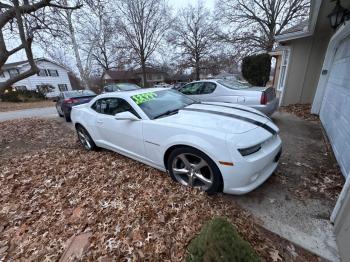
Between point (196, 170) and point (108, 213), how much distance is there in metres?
1.28

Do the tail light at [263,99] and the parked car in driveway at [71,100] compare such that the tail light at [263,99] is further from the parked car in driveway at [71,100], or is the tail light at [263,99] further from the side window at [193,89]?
the parked car in driveway at [71,100]

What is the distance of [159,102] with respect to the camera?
10.7ft

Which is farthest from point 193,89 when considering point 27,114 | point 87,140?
point 27,114

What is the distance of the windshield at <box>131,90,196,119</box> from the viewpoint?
9.88ft

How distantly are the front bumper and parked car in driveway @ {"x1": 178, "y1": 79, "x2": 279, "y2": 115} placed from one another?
3.17 m

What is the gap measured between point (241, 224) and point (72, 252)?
1.86m

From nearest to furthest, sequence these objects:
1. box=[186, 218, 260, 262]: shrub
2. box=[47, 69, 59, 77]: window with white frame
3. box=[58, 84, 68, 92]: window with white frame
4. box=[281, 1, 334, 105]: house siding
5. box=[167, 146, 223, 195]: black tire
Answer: box=[186, 218, 260, 262]: shrub
box=[167, 146, 223, 195]: black tire
box=[281, 1, 334, 105]: house siding
box=[47, 69, 59, 77]: window with white frame
box=[58, 84, 68, 92]: window with white frame

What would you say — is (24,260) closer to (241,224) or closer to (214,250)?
(214,250)

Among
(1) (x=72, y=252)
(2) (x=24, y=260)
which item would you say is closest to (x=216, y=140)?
(1) (x=72, y=252)

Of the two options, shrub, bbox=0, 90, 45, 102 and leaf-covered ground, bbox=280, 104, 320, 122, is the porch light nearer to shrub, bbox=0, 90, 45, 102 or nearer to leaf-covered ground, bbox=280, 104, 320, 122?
leaf-covered ground, bbox=280, 104, 320, 122

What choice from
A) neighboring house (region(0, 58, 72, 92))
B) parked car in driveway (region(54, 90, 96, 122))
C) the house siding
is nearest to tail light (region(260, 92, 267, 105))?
the house siding

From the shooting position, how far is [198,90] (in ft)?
20.7

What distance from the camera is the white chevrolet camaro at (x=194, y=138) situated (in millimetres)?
2178

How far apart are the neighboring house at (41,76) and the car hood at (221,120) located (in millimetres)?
32110
